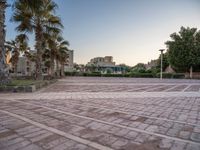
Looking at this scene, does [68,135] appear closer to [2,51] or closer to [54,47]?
[2,51]

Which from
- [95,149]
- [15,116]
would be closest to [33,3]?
[15,116]

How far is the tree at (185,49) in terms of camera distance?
32.1m

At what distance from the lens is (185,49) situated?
108ft

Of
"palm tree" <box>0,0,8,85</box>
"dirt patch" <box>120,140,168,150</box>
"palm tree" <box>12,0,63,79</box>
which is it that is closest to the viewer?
"dirt patch" <box>120,140,168,150</box>

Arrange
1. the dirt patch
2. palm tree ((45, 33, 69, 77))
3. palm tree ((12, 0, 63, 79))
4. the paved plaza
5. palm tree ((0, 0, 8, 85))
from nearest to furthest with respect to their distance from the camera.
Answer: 1. the dirt patch
2. the paved plaza
3. palm tree ((0, 0, 8, 85))
4. palm tree ((12, 0, 63, 79))
5. palm tree ((45, 33, 69, 77))

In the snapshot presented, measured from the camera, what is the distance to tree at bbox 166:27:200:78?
3212cm

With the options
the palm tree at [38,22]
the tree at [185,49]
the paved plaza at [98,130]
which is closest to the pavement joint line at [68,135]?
the paved plaza at [98,130]

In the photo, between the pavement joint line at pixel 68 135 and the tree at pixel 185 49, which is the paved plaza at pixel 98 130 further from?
the tree at pixel 185 49

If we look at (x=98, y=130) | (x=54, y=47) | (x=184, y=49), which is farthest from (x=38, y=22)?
(x=184, y=49)

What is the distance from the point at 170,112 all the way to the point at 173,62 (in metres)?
30.7

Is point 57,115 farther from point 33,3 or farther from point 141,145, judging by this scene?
point 33,3

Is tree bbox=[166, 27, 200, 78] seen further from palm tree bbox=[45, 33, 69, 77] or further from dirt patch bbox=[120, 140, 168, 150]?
dirt patch bbox=[120, 140, 168, 150]

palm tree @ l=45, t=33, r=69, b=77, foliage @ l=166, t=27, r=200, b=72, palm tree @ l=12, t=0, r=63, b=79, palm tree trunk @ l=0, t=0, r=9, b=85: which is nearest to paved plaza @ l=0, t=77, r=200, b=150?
palm tree trunk @ l=0, t=0, r=9, b=85

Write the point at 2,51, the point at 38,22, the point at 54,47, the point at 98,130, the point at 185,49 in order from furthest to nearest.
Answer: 1. the point at 185,49
2. the point at 54,47
3. the point at 38,22
4. the point at 2,51
5. the point at 98,130
